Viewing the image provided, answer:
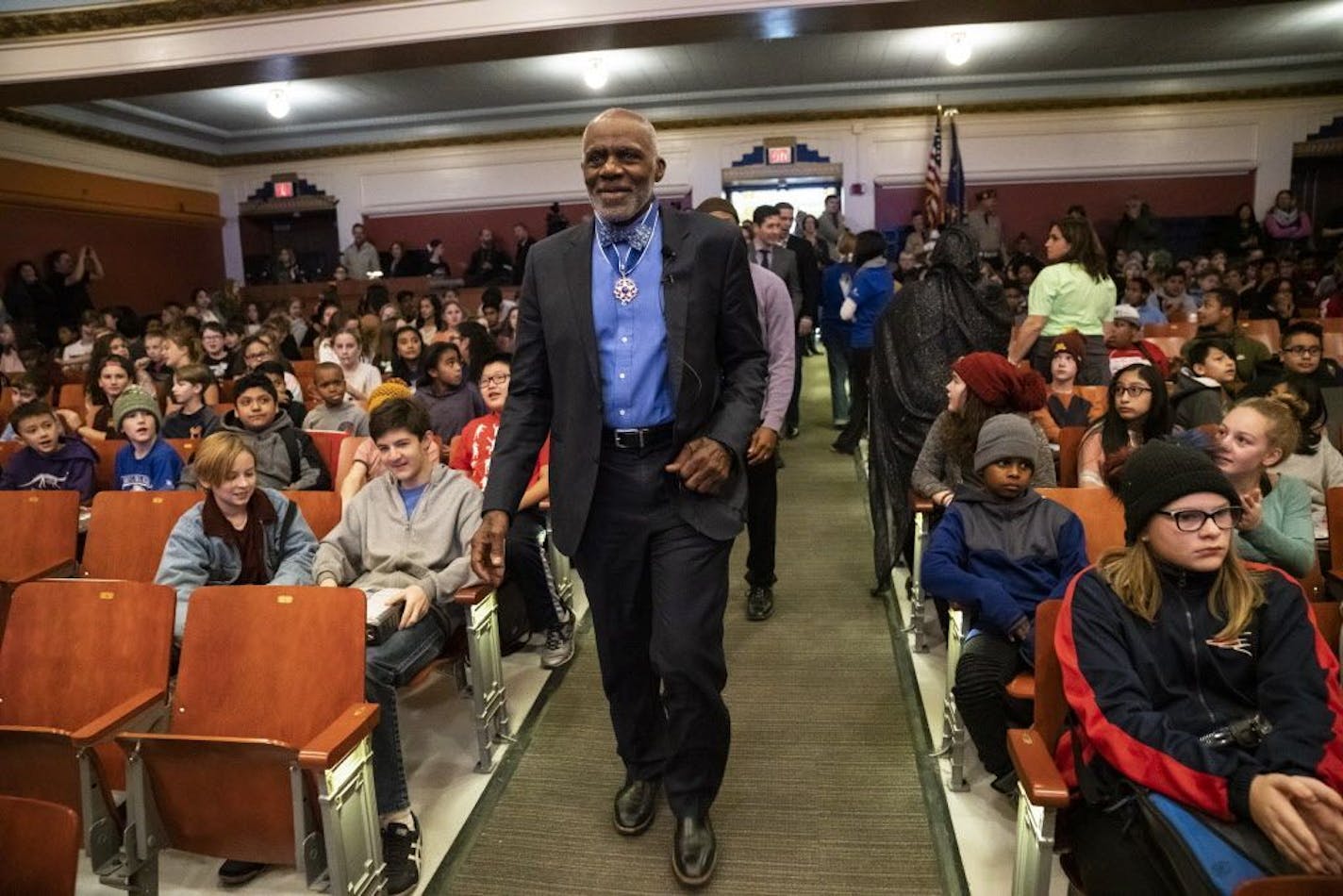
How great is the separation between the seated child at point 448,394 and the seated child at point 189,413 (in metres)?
0.97

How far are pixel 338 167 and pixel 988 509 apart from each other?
1089 centimetres

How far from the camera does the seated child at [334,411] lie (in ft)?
13.0

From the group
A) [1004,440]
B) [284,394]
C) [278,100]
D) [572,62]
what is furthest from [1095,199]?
[284,394]

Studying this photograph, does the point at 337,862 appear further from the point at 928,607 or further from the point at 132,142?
the point at 132,142

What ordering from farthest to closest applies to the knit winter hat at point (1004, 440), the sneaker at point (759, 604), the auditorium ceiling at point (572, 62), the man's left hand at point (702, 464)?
the auditorium ceiling at point (572, 62) → the sneaker at point (759, 604) → the knit winter hat at point (1004, 440) → the man's left hand at point (702, 464)

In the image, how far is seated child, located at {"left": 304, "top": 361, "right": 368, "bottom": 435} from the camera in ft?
13.0

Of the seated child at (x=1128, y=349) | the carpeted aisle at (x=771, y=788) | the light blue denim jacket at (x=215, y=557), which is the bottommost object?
the carpeted aisle at (x=771, y=788)

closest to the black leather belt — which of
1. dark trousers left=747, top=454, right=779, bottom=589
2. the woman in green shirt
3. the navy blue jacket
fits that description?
the navy blue jacket

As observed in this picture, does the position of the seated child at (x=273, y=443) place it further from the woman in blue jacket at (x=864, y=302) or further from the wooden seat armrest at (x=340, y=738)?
the woman in blue jacket at (x=864, y=302)

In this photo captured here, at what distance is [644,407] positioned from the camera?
1.74 meters

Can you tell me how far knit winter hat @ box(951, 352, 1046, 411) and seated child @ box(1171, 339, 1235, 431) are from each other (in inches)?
21.3

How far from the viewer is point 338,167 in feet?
36.6

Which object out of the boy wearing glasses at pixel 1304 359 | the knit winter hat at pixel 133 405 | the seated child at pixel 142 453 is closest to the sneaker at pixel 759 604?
the boy wearing glasses at pixel 1304 359

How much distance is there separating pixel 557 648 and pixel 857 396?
2.73m
